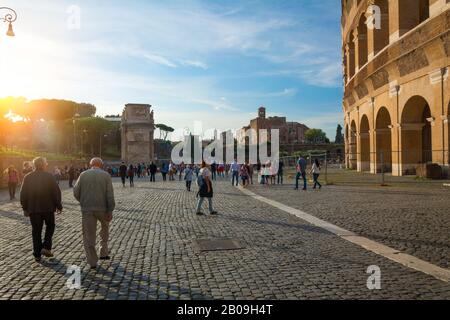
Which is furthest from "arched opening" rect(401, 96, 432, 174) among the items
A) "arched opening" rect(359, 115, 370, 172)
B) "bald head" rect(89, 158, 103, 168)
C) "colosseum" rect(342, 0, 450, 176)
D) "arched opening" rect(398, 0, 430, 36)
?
"bald head" rect(89, 158, 103, 168)

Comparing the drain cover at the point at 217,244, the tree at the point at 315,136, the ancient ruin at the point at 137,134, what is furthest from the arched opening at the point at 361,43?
the tree at the point at 315,136

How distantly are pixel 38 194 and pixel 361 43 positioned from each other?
96.9 feet

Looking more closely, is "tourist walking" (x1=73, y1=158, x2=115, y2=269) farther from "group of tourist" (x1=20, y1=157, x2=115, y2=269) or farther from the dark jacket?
the dark jacket

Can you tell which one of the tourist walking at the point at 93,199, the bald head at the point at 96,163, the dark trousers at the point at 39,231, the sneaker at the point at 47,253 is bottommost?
the sneaker at the point at 47,253

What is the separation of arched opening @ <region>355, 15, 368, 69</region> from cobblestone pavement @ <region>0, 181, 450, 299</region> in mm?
25365

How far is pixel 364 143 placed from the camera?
111 ft

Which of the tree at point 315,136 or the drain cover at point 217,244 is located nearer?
the drain cover at point 217,244

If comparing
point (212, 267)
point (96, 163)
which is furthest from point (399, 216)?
point (96, 163)

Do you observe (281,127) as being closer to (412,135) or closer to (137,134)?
(137,134)

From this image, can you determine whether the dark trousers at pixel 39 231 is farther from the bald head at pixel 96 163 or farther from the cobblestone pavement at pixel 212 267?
the bald head at pixel 96 163

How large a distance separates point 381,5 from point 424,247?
2345 centimetres

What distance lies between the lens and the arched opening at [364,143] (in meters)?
32.8
